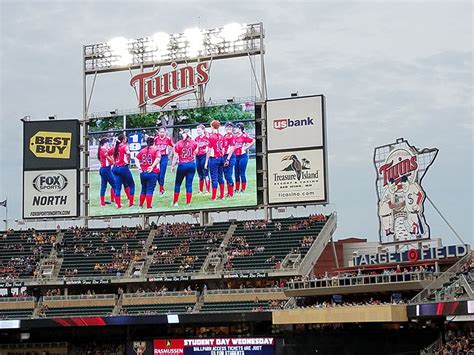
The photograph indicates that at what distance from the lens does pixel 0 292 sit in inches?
2156

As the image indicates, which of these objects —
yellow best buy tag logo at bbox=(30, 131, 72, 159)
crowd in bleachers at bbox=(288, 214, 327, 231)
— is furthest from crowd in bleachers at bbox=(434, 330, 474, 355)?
yellow best buy tag logo at bbox=(30, 131, 72, 159)

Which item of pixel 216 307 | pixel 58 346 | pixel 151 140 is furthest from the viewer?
pixel 151 140

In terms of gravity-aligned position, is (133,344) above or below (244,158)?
below

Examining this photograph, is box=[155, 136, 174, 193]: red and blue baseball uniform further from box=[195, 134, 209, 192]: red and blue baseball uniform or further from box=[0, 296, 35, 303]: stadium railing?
box=[0, 296, 35, 303]: stadium railing

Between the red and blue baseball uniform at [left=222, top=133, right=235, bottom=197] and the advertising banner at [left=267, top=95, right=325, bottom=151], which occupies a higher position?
the advertising banner at [left=267, top=95, right=325, bottom=151]

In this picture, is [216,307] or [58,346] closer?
[216,307]

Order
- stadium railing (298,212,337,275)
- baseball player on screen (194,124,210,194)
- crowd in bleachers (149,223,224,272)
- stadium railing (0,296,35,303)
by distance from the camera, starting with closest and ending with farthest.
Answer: stadium railing (298,212,337,275), stadium railing (0,296,35,303), crowd in bleachers (149,223,224,272), baseball player on screen (194,124,210,194)

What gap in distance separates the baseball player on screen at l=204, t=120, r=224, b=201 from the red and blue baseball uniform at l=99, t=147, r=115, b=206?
664 cm

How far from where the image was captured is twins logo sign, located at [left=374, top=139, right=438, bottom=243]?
41.7m

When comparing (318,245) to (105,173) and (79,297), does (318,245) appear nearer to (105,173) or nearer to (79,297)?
→ (79,297)

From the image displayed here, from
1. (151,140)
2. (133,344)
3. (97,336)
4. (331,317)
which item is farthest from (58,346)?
(331,317)

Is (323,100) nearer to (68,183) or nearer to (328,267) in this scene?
(328,267)

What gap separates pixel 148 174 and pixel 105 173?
305 centimetres

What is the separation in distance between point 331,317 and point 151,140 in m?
20.9
